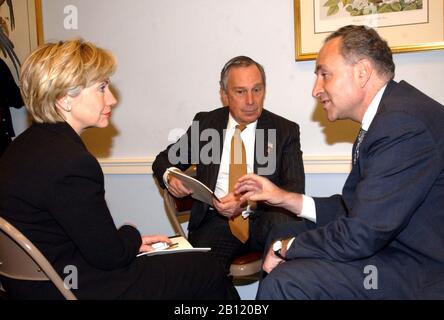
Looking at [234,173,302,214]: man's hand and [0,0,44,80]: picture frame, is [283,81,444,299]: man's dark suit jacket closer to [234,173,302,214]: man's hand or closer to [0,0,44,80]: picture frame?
[234,173,302,214]: man's hand

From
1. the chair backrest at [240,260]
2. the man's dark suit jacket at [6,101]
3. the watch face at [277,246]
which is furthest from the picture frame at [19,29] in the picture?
the watch face at [277,246]

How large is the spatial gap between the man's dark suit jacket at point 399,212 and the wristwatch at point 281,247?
97mm

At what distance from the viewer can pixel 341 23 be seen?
8.87 feet

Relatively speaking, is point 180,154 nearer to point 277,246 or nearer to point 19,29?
point 277,246

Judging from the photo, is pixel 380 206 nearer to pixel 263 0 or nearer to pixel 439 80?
pixel 439 80

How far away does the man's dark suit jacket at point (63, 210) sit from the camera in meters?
1.38

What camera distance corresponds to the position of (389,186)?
1354mm

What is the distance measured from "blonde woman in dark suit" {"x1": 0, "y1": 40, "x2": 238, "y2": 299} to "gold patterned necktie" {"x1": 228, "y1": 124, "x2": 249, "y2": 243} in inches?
24.3

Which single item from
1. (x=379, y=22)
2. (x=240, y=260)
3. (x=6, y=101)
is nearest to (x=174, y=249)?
(x=240, y=260)

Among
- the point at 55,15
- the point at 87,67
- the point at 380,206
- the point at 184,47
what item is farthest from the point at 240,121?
the point at 55,15

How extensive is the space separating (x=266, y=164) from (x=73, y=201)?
1.36 m
